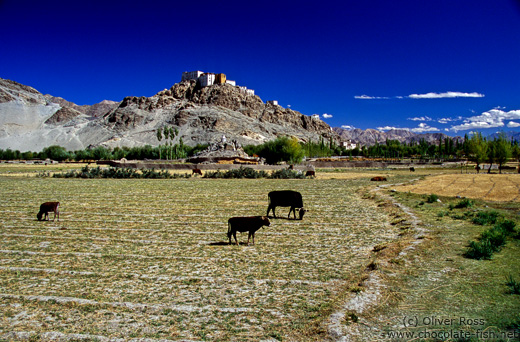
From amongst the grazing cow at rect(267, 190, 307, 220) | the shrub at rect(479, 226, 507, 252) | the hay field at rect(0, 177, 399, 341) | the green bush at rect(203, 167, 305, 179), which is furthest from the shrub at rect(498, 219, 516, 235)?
the green bush at rect(203, 167, 305, 179)

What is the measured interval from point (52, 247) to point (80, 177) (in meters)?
37.2

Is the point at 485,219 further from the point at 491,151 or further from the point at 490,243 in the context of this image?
the point at 491,151

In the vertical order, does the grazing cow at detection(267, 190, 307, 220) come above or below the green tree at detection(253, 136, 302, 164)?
below

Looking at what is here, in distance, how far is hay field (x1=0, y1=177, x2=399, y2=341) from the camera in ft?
18.3

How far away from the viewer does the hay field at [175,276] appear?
5590 millimetres

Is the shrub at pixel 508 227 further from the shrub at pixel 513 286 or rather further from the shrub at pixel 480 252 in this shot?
the shrub at pixel 513 286

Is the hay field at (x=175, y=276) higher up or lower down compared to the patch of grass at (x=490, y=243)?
lower down

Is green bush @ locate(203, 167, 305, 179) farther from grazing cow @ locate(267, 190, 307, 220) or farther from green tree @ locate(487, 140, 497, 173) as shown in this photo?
grazing cow @ locate(267, 190, 307, 220)

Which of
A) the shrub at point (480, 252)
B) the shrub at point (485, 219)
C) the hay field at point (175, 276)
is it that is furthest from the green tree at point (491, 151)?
the shrub at point (480, 252)

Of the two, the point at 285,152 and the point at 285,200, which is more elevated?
the point at 285,152

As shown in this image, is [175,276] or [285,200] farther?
[285,200]

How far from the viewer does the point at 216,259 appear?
9.20 metres

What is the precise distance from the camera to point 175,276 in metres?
7.92

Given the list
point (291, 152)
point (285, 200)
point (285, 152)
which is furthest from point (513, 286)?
point (285, 152)
